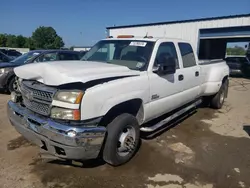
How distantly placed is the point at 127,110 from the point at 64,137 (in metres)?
1.22

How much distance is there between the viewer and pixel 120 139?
3459 mm

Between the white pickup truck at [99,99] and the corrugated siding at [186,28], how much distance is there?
39.5ft

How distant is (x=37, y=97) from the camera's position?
10.3 ft

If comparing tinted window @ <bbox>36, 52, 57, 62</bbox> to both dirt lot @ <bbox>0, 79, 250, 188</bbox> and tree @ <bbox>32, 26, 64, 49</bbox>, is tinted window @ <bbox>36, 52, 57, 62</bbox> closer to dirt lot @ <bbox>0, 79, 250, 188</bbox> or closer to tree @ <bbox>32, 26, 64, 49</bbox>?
dirt lot @ <bbox>0, 79, 250, 188</bbox>

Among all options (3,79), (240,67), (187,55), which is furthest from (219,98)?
(240,67)

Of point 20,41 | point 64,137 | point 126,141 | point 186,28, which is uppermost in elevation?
point 20,41

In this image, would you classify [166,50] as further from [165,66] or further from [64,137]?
[64,137]

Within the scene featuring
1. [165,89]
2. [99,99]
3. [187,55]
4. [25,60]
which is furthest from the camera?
[25,60]

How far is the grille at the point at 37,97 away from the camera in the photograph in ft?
9.80

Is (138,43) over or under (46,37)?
under

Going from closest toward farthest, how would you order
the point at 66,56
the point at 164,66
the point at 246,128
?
the point at 164,66
the point at 246,128
the point at 66,56

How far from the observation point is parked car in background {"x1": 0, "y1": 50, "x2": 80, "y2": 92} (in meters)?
7.96

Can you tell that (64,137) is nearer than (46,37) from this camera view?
Yes

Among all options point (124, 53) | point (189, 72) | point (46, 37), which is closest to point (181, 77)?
point (189, 72)
